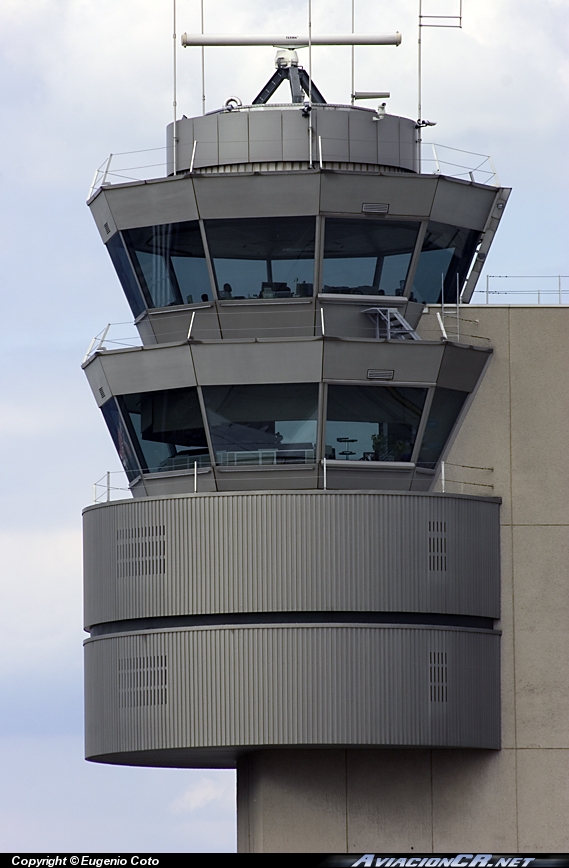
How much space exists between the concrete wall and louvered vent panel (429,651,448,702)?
177cm

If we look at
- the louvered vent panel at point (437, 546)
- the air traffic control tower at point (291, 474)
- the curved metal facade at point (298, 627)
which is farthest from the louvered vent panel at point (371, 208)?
the louvered vent panel at point (437, 546)

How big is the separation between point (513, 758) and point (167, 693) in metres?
7.20

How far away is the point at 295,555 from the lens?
1367 inches

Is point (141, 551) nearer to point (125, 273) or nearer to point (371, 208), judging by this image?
point (125, 273)

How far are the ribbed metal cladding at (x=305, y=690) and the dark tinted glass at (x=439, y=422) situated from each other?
381 cm

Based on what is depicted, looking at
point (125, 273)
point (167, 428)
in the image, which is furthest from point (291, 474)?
point (125, 273)

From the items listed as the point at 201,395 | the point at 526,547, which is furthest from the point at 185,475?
the point at 526,547

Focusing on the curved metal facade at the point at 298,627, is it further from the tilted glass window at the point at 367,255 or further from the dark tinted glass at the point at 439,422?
the tilted glass window at the point at 367,255

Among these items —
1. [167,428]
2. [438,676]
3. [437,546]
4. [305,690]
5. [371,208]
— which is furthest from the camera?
[167,428]

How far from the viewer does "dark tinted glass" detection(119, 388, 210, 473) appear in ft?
120

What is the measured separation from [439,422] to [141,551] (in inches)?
268

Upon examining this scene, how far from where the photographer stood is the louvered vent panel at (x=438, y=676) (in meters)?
35.0

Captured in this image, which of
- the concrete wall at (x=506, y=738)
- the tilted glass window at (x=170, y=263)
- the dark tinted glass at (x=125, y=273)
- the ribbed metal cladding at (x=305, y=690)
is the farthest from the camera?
the dark tinted glass at (x=125, y=273)

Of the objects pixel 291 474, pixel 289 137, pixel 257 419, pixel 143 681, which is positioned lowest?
pixel 143 681
